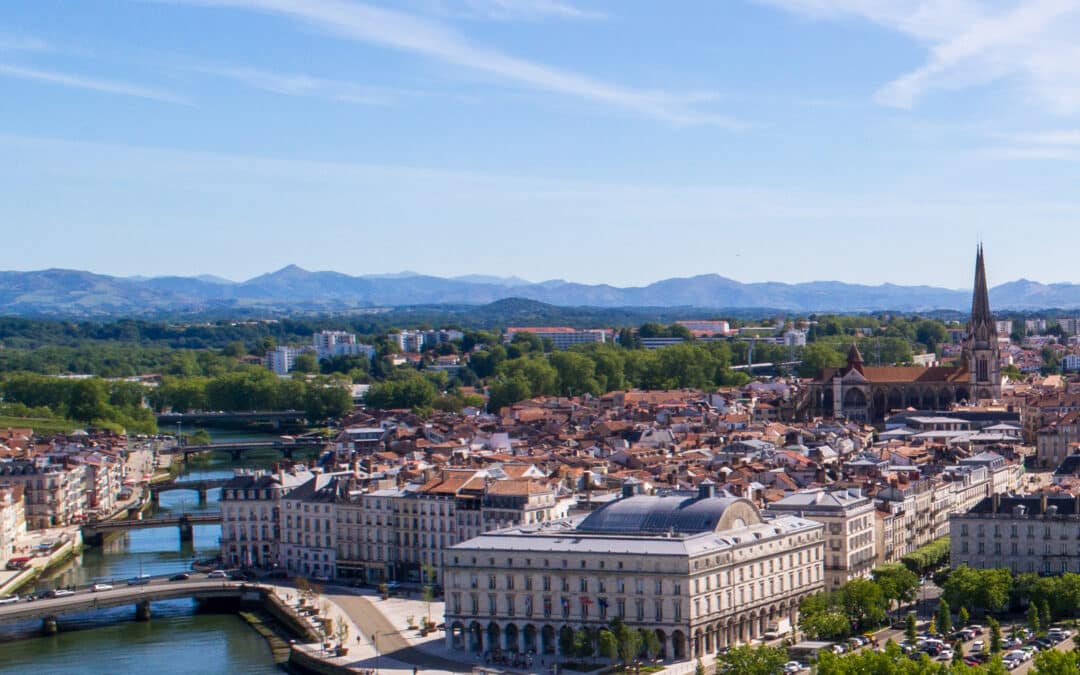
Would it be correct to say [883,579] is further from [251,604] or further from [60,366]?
[60,366]

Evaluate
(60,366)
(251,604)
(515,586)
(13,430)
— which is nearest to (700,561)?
(515,586)

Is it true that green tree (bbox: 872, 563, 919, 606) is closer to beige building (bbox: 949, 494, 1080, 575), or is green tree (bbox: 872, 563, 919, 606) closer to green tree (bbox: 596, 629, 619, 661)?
beige building (bbox: 949, 494, 1080, 575)

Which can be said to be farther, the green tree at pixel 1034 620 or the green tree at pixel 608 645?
the green tree at pixel 1034 620

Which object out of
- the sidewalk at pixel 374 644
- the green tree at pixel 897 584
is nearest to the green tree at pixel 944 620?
the green tree at pixel 897 584

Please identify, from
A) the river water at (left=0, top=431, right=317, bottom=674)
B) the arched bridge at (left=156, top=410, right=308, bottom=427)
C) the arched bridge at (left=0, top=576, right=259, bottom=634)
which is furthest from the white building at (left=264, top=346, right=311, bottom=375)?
the arched bridge at (left=0, top=576, right=259, bottom=634)

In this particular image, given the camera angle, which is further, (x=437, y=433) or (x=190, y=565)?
(x=437, y=433)

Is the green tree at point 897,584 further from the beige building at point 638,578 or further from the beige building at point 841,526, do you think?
the beige building at point 638,578
